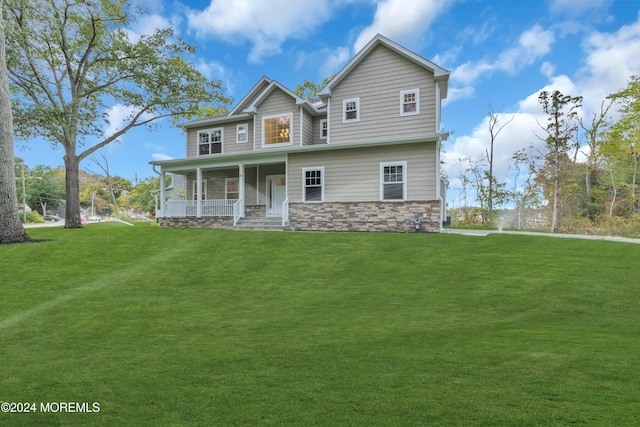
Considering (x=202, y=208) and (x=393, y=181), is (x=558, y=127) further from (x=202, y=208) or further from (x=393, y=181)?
(x=202, y=208)

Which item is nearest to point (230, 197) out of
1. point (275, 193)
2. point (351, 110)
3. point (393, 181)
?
point (275, 193)

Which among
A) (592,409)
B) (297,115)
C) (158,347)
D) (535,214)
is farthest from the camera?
(535,214)

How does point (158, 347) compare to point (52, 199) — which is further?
Answer: point (52, 199)

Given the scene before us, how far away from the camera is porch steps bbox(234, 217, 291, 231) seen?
1614 cm

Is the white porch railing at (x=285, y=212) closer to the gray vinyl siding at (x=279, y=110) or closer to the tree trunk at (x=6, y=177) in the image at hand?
the gray vinyl siding at (x=279, y=110)

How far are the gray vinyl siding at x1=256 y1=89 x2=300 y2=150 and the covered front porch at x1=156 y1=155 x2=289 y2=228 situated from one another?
5.24ft

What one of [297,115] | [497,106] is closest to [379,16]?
[297,115]

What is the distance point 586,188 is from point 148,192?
52023mm

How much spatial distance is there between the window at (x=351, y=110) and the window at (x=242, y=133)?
616 cm

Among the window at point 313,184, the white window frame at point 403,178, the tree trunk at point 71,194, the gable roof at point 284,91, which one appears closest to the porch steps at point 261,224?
the window at point 313,184

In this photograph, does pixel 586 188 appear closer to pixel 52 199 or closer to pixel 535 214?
pixel 535 214

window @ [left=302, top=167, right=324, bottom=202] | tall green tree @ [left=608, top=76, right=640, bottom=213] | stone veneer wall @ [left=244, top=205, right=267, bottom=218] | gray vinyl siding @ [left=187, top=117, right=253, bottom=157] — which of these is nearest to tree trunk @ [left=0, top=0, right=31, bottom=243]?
gray vinyl siding @ [left=187, top=117, right=253, bottom=157]

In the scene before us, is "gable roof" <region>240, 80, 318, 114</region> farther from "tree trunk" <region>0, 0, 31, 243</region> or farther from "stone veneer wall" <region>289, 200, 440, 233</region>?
"tree trunk" <region>0, 0, 31, 243</region>

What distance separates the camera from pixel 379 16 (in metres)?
19.3
